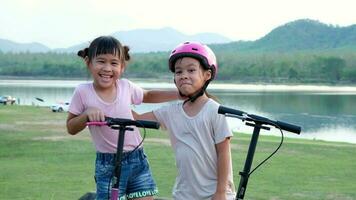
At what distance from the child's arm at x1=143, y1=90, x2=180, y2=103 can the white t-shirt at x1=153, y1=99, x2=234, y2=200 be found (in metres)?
0.49

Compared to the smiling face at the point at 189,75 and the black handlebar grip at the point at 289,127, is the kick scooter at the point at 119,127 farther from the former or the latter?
the black handlebar grip at the point at 289,127

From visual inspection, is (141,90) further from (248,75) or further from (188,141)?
(248,75)

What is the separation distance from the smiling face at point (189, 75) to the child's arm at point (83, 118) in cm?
47

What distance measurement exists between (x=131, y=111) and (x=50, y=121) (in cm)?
1968

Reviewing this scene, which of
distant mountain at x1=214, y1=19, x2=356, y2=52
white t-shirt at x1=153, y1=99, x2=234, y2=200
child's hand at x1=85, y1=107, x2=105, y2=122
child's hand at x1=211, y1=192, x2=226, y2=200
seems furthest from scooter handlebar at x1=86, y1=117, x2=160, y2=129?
distant mountain at x1=214, y1=19, x2=356, y2=52

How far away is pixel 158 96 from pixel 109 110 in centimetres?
46

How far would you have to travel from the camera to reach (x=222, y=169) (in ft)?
10.9

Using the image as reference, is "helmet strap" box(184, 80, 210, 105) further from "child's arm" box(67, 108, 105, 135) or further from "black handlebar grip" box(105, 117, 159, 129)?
"child's arm" box(67, 108, 105, 135)

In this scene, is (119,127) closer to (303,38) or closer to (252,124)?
(252,124)

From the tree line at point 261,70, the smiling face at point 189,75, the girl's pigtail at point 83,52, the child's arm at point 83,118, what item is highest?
the girl's pigtail at point 83,52

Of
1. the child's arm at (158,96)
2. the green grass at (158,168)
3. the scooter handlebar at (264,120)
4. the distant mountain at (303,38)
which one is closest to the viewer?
the scooter handlebar at (264,120)

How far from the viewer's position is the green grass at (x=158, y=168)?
8250 mm

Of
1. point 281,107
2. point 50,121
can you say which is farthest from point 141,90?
point 281,107

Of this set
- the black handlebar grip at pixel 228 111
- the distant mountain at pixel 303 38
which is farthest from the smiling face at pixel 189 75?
the distant mountain at pixel 303 38
